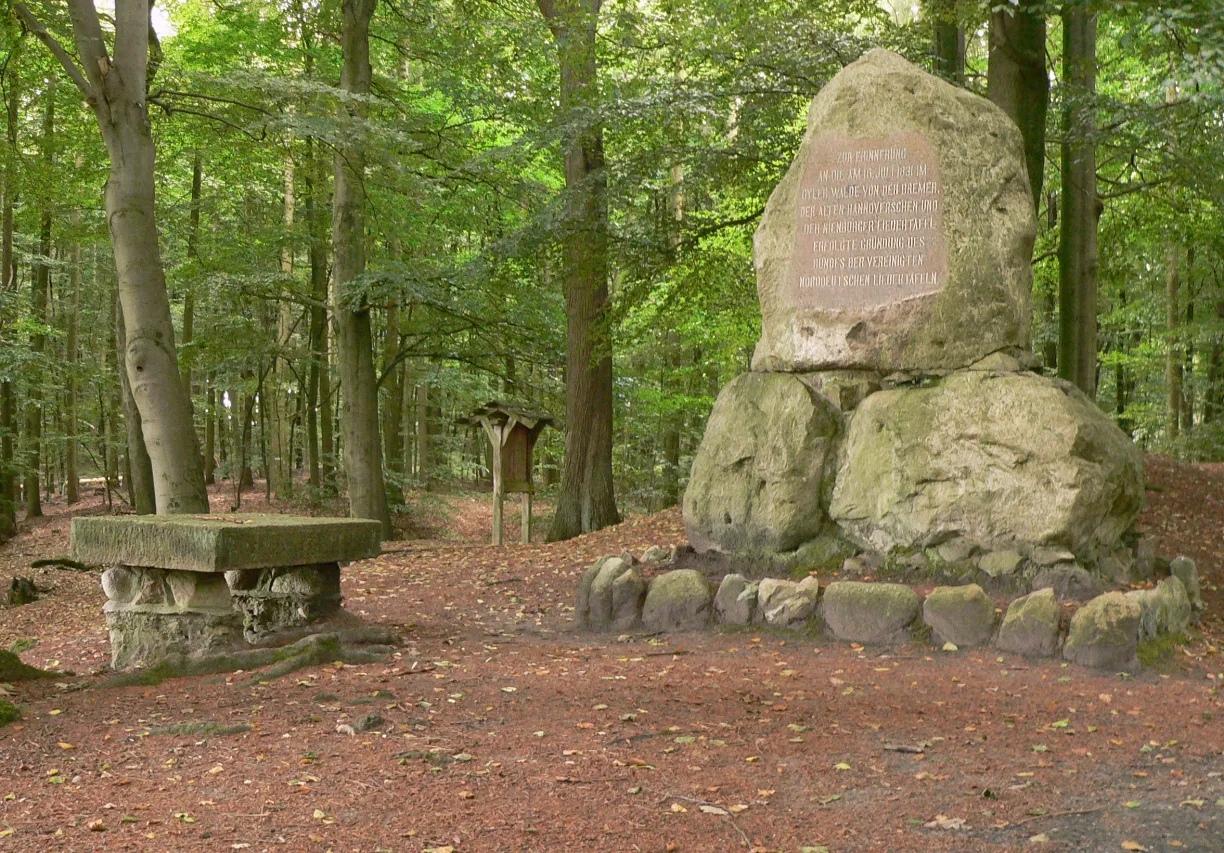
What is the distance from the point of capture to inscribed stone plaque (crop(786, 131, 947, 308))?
328 inches

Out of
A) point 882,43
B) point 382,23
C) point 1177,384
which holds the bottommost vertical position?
point 1177,384

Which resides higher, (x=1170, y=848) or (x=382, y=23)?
(x=382, y=23)

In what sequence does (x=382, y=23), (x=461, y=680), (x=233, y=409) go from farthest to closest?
(x=233, y=409) < (x=382, y=23) < (x=461, y=680)

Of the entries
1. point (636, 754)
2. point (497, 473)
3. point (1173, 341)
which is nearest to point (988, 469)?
point (636, 754)

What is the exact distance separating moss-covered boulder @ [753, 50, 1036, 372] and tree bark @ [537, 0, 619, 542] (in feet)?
14.0

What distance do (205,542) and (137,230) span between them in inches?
175

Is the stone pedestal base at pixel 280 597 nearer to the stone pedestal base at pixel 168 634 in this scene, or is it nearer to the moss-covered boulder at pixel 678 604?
the stone pedestal base at pixel 168 634

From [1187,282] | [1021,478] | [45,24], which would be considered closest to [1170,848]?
[1021,478]

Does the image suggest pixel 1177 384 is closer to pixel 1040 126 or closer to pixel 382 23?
pixel 1040 126

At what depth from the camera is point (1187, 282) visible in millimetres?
21656

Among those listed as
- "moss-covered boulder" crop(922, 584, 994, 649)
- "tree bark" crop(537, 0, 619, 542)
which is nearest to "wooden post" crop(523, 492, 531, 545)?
"tree bark" crop(537, 0, 619, 542)

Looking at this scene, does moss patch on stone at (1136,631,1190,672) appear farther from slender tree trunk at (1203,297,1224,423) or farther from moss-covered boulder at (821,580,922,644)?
slender tree trunk at (1203,297,1224,423)

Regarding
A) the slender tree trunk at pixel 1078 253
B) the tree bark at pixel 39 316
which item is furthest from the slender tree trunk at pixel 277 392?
the slender tree trunk at pixel 1078 253

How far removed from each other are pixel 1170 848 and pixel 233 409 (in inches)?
1094
